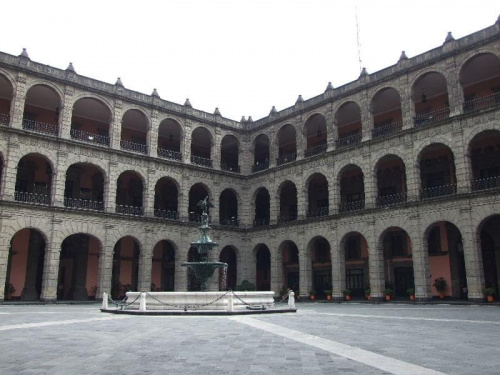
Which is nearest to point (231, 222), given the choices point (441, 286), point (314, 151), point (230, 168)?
point (230, 168)

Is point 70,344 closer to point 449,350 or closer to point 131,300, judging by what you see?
point 449,350

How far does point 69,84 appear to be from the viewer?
3138 cm

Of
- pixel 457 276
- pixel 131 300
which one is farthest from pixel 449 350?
pixel 457 276

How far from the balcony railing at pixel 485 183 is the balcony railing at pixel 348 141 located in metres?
8.46

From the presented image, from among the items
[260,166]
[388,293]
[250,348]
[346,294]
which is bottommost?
[250,348]

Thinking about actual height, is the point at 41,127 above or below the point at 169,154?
above

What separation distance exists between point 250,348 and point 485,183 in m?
22.0

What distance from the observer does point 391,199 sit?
32062 millimetres

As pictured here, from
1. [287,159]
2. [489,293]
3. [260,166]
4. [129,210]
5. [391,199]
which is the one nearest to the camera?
[489,293]

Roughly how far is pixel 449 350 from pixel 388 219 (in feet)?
68.9

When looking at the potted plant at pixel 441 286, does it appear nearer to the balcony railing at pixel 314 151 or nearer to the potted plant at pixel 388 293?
the potted plant at pixel 388 293

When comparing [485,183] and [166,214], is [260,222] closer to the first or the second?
[166,214]

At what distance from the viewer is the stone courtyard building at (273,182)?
2777 cm

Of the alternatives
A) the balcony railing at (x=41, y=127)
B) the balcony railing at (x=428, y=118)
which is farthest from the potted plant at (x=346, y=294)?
the balcony railing at (x=41, y=127)
